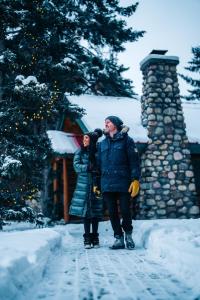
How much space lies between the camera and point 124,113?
13922mm

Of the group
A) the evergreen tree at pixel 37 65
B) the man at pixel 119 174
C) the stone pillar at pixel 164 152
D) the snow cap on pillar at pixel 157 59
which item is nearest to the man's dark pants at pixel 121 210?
the man at pixel 119 174

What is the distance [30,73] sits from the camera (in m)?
12.1

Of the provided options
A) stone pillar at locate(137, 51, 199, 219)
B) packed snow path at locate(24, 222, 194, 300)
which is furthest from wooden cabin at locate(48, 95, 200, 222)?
packed snow path at locate(24, 222, 194, 300)

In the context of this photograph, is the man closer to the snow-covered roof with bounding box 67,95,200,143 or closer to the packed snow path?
the packed snow path

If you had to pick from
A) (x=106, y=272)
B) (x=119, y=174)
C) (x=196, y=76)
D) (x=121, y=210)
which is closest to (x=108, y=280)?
(x=106, y=272)

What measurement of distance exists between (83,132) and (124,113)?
2124mm

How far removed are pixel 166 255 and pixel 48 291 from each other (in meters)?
1.74

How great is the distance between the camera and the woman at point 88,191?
5.50 m

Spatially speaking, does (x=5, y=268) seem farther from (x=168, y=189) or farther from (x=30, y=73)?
(x=30, y=73)

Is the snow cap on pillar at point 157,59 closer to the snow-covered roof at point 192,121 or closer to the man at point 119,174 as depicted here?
the snow-covered roof at point 192,121

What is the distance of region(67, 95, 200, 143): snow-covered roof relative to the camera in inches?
472

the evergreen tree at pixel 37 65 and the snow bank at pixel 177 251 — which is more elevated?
the evergreen tree at pixel 37 65

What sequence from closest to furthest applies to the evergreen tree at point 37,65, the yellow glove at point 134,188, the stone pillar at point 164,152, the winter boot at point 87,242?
the yellow glove at point 134,188, the winter boot at point 87,242, the evergreen tree at point 37,65, the stone pillar at point 164,152

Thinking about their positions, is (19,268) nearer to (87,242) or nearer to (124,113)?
(87,242)
